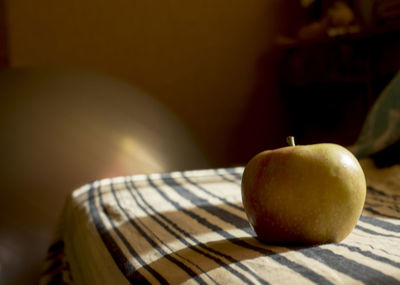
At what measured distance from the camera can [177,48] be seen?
204cm

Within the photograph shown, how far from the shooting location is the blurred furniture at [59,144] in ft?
3.12

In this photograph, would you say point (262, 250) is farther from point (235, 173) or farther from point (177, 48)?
point (177, 48)

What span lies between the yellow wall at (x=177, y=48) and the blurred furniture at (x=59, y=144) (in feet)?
2.10

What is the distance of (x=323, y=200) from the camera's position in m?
0.40

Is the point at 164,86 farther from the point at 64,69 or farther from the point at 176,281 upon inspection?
the point at 176,281

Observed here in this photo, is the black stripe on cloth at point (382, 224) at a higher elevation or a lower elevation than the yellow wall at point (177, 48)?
lower

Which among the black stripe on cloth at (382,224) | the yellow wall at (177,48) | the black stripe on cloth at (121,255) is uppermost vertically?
the yellow wall at (177,48)

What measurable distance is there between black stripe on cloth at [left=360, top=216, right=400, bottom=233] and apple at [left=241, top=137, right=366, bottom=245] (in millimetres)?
83

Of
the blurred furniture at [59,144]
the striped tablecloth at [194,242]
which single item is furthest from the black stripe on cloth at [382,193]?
the blurred furniture at [59,144]

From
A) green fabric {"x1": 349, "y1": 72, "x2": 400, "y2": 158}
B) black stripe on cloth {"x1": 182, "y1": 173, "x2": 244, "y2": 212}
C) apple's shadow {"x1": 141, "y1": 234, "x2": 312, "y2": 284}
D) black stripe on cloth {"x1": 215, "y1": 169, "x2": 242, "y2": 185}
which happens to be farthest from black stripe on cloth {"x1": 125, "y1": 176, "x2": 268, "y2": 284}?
green fabric {"x1": 349, "y1": 72, "x2": 400, "y2": 158}

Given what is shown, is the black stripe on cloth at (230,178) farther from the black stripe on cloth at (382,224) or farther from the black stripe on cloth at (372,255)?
the black stripe on cloth at (372,255)

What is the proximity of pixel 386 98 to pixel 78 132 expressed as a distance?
2.36 ft

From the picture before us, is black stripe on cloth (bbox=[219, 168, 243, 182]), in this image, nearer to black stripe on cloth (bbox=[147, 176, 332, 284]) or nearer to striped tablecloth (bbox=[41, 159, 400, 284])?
striped tablecloth (bbox=[41, 159, 400, 284])

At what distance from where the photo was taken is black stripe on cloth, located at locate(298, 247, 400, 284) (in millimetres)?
320
